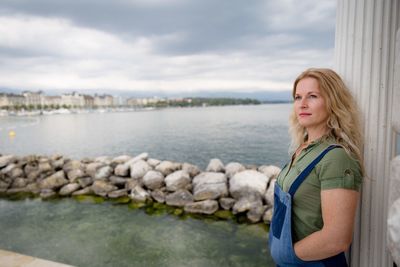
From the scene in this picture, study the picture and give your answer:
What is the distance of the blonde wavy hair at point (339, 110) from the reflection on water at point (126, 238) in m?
2.76

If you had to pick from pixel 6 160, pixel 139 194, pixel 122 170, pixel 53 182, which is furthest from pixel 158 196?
pixel 6 160

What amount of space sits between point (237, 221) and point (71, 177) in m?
4.57

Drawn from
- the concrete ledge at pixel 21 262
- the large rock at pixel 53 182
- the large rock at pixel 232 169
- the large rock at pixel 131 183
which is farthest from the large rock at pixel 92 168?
the concrete ledge at pixel 21 262

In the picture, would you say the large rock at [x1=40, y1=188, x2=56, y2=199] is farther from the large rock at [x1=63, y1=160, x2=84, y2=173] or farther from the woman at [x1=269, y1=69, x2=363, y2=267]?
the woman at [x1=269, y1=69, x2=363, y2=267]

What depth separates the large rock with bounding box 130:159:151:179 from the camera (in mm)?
6625

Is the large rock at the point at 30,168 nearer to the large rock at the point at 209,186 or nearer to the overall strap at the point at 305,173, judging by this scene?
the large rock at the point at 209,186

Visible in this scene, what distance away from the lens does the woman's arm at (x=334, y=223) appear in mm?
942

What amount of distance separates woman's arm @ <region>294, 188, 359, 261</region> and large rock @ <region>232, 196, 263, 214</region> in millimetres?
3899

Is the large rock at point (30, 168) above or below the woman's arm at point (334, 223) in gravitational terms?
below

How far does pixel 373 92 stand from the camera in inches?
45.3

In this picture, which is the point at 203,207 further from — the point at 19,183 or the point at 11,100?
the point at 11,100

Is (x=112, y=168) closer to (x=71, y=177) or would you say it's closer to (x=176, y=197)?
(x=71, y=177)

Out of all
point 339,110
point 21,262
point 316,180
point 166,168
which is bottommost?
point 166,168

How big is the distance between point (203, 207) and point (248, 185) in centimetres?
101
